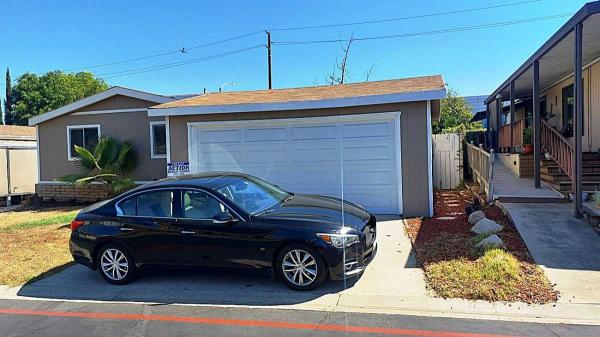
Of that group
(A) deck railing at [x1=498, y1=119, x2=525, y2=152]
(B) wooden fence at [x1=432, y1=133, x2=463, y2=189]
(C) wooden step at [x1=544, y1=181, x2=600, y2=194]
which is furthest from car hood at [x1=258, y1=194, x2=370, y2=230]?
(B) wooden fence at [x1=432, y1=133, x2=463, y2=189]

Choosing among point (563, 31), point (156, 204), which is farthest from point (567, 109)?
point (156, 204)

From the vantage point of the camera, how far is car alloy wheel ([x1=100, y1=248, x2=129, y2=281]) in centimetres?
634

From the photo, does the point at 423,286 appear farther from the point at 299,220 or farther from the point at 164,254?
the point at 164,254

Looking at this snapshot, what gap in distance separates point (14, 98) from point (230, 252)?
163ft

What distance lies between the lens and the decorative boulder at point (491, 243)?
6.53 meters

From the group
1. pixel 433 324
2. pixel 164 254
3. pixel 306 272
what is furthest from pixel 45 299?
pixel 433 324

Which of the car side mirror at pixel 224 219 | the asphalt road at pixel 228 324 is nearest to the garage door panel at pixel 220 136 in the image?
the car side mirror at pixel 224 219

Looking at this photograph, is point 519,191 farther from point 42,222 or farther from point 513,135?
point 42,222

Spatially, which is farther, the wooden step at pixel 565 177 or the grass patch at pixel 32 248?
the wooden step at pixel 565 177

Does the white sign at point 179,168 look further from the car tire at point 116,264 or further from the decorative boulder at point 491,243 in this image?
the decorative boulder at point 491,243

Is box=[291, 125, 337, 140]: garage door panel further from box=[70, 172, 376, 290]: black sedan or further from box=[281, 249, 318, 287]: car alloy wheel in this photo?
box=[281, 249, 318, 287]: car alloy wheel

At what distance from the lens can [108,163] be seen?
1485 centimetres

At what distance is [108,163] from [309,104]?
7942 millimetres

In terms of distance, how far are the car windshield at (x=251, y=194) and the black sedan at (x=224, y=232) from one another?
2cm
